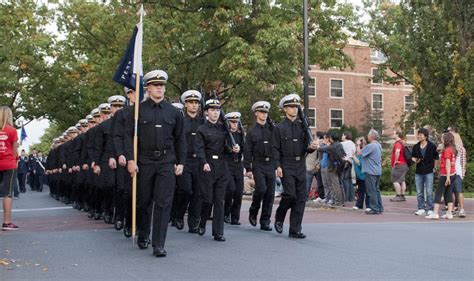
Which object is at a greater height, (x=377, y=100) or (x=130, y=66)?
(x=377, y=100)

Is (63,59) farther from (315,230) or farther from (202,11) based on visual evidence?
(315,230)

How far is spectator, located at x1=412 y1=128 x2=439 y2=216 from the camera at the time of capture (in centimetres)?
1440

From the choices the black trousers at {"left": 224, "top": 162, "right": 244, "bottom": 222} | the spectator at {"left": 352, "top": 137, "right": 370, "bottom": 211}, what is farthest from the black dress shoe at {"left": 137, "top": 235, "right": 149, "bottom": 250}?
the spectator at {"left": 352, "top": 137, "right": 370, "bottom": 211}

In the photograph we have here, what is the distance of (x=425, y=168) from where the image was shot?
47.2 feet

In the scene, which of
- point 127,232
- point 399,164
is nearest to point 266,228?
point 127,232

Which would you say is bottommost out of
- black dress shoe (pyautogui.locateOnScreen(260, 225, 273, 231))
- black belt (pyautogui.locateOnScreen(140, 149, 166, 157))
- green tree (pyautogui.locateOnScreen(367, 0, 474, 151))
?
black dress shoe (pyautogui.locateOnScreen(260, 225, 273, 231))

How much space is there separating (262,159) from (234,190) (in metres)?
0.96

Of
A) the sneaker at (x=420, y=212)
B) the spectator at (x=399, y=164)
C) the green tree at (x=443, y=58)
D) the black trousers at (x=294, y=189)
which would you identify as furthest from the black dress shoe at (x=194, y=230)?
the green tree at (x=443, y=58)

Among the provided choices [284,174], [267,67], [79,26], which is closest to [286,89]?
[267,67]

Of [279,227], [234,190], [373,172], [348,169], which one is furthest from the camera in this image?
[348,169]

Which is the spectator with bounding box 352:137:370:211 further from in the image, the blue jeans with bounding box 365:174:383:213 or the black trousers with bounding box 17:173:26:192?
the black trousers with bounding box 17:173:26:192

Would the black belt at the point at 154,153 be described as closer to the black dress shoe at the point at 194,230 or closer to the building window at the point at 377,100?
the black dress shoe at the point at 194,230

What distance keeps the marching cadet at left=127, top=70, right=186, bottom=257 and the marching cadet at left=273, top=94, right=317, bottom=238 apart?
6.89ft

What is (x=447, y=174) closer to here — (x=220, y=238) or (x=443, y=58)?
(x=220, y=238)
